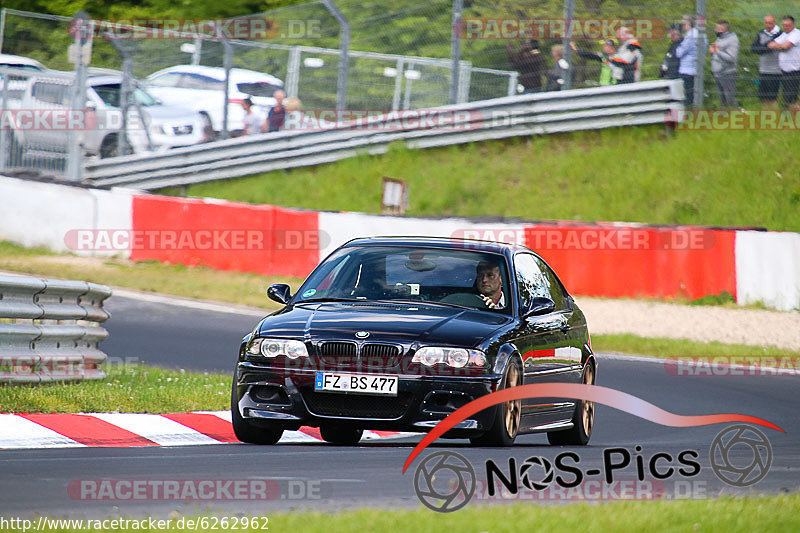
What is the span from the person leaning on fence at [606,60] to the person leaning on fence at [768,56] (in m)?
2.17

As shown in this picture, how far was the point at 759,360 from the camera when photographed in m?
14.6

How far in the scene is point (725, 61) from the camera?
19.6m

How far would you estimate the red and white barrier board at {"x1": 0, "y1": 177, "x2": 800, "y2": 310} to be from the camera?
54.3 feet

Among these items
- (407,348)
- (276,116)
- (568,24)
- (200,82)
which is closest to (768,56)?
(568,24)

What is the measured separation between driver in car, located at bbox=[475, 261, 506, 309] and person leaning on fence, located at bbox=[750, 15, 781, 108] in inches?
482

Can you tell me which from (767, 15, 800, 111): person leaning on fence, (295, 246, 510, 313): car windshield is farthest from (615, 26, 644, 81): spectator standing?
(295, 246, 510, 313): car windshield

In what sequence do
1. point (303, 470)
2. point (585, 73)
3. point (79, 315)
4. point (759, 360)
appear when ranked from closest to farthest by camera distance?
Result: 1. point (303, 470)
2. point (79, 315)
3. point (759, 360)
4. point (585, 73)

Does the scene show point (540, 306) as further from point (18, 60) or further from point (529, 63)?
point (18, 60)

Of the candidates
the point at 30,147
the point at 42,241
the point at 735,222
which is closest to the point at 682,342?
the point at 735,222

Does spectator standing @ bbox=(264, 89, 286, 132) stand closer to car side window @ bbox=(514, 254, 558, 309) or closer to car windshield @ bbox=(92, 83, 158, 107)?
car windshield @ bbox=(92, 83, 158, 107)

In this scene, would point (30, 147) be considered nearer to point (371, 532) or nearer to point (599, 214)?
point (599, 214)

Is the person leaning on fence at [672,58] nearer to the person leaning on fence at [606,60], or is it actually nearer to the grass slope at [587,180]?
the person leaning on fence at [606,60]

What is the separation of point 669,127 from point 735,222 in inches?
96.6

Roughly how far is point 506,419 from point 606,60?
558 inches
